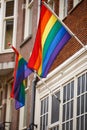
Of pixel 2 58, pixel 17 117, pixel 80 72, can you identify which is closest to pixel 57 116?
pixel 80 72

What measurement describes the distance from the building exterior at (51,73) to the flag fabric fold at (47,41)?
0.74 meters

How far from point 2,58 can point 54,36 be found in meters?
9.57

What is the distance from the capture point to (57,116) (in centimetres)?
1800

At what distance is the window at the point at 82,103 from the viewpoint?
15.8 m

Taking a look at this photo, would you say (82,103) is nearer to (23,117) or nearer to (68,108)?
(68,108)

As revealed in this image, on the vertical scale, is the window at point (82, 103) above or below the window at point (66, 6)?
below

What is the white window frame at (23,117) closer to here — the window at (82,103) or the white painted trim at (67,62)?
the white painted trim at (67,62)

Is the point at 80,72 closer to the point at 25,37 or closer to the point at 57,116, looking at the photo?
the point at 57,116

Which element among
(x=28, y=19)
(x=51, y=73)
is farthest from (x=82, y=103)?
(x=28, y=19)

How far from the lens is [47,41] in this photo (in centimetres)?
1521

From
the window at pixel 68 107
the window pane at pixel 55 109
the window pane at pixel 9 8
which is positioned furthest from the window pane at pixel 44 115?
the window pane at pixel 9 8

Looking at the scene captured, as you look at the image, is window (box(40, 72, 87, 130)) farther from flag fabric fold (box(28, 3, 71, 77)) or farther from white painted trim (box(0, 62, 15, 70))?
white painted trim (box(0, 62, 15, 70))

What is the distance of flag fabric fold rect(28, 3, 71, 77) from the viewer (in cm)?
1478

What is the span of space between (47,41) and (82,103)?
226 cm
